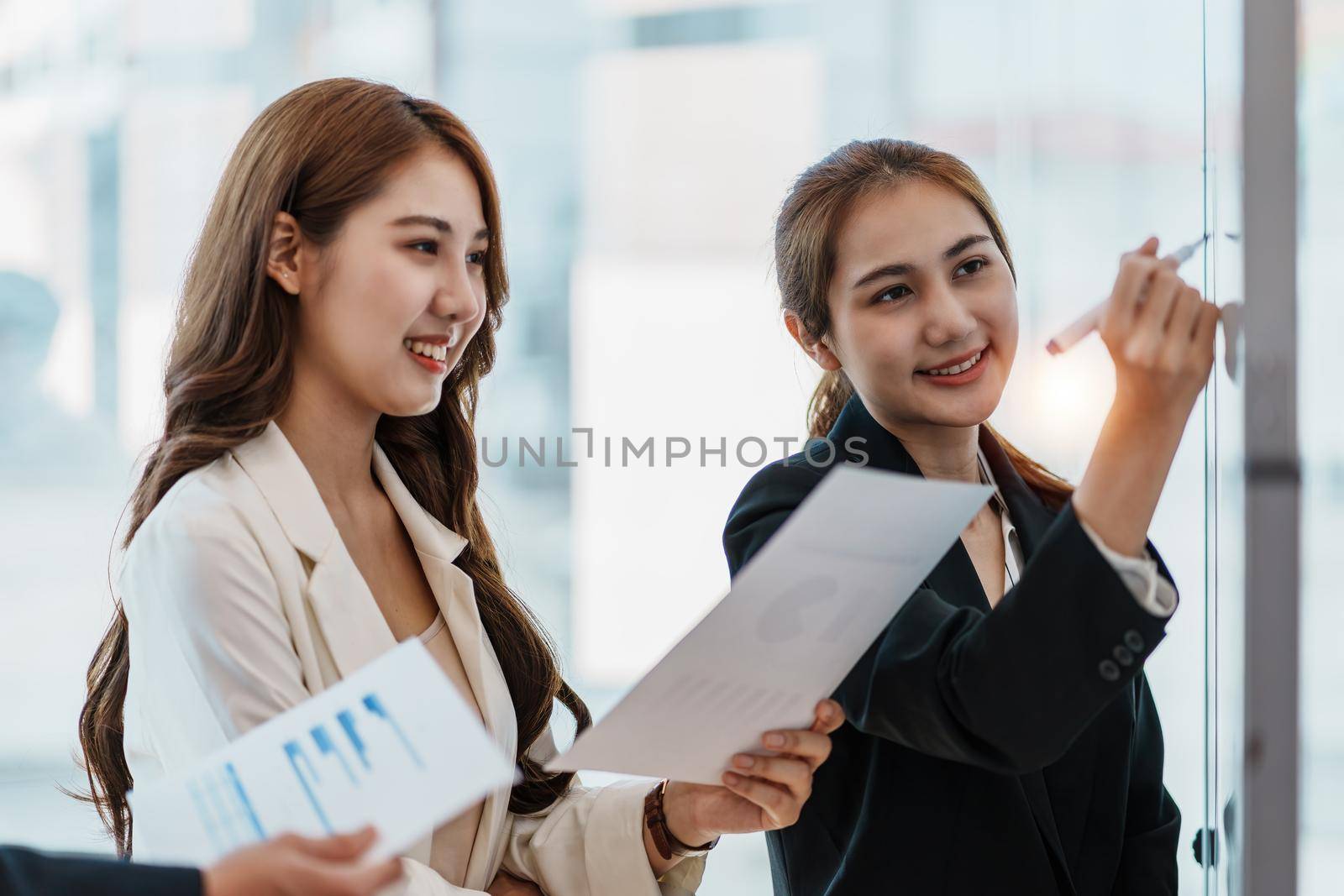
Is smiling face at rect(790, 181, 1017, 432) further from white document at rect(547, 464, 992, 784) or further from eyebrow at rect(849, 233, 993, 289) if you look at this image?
white document at rect(547, 464, 992, 784)

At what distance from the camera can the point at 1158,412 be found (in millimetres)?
786

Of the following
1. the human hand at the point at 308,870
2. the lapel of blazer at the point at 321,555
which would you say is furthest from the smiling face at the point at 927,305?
the human hand at the point at 308,870

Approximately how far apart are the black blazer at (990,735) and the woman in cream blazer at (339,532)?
0.07m

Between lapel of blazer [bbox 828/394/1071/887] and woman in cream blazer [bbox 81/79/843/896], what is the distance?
0.58 feet

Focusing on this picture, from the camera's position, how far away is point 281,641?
3.20 ft

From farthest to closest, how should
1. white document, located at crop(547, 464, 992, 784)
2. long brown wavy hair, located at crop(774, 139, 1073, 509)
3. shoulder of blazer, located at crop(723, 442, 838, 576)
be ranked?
long brown wavy hair, located at crop(774, 139, 1073, 509)
shoulder of blazer, located at crop(723, 442, 838, 576)
white document, located at crop(547, 464, 992, 784)

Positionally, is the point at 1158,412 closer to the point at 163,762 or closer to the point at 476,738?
the point at 476,738

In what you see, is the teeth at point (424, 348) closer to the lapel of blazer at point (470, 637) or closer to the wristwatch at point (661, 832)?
the lapel of blazer at point (470, 637)

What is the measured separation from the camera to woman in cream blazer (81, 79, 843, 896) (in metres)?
0.96

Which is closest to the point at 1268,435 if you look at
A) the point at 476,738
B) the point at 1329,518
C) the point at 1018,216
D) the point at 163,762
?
→ the point at 1329,518

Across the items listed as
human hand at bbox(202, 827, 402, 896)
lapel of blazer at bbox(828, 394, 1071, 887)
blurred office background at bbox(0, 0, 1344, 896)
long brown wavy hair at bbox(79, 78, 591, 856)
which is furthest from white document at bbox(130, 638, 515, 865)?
blurred office background at bbox(0, 0, 1344, 896)

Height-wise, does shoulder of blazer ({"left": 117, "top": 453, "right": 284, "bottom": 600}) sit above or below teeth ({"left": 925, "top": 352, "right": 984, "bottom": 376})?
below

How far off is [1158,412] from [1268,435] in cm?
15

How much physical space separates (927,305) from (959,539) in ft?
0.71
